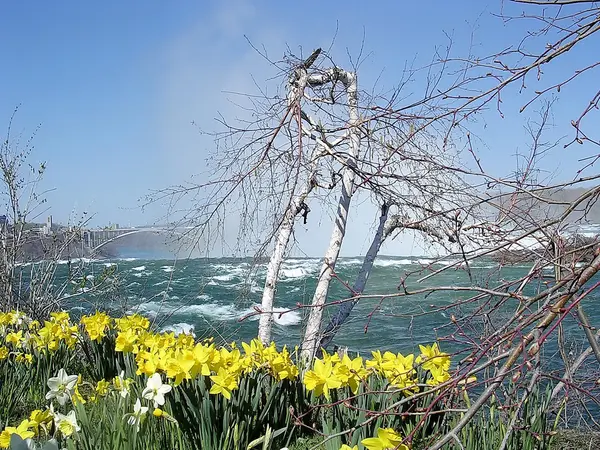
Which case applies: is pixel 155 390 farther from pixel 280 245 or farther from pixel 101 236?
pixel 101 236

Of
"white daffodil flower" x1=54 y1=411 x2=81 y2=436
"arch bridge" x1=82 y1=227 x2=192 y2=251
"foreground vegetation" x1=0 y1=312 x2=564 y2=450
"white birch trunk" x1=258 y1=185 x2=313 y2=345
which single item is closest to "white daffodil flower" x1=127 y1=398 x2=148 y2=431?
"foreground vegetation" x1=0 y1=312 x2=564 y2=450

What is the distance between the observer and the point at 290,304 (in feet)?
32.9

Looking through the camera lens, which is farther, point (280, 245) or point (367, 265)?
point (367, 265)

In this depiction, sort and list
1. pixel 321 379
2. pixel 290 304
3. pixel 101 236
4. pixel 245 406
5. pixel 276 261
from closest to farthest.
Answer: pixel 321 379 → pixel 245 406 → pixel 276 261 → pixel 101 236 → pixel 290 304

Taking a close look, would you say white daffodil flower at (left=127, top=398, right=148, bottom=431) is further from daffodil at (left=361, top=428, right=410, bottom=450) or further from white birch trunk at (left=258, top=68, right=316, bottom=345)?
white birch trunk at (left=258, top=68, right=316, bottom=345)

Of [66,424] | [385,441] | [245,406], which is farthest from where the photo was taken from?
[245,406]

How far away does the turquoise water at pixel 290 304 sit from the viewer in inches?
118

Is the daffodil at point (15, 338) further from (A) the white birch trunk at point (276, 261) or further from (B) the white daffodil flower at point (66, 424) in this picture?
(B) the white daffodil flower at point (66, 424)

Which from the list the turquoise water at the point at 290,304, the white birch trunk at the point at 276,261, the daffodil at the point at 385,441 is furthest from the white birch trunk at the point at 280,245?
the daffodil at the point at 385,441

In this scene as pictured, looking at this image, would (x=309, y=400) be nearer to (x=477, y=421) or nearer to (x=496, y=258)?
(x=477, y=421)

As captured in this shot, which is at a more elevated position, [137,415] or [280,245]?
[280,245]

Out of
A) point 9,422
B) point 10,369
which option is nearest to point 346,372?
point 9,422

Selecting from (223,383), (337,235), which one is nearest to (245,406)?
(223,383)

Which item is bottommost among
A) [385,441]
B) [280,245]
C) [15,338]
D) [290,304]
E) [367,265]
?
[290,304]
